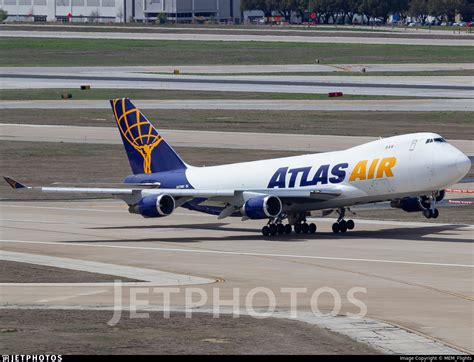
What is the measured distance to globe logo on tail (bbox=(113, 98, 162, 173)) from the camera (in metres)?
62.2

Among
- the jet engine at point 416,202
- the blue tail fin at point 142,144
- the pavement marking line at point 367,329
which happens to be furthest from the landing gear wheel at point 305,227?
the pavement marking line at point 367,329

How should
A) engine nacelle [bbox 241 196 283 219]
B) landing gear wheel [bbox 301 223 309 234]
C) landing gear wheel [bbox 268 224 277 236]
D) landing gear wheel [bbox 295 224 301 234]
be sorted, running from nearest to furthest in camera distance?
1. engine nacelle [bbox 241 196 283 219]
2. landing gear wheel [bbox 268 224 277 236]
3. landing gear wheel [bbox 301 223 309 234]
4. landing gear wheel [bbox 295 224 301 234]

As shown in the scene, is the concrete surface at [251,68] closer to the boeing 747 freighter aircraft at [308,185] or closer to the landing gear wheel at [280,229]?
the boeing 747 freighter aircraft at [308,185]

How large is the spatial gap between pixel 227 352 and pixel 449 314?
9109 mm

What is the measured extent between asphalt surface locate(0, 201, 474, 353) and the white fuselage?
2294mm

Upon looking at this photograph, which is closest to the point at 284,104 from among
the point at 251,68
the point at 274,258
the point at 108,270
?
the point at 251,68

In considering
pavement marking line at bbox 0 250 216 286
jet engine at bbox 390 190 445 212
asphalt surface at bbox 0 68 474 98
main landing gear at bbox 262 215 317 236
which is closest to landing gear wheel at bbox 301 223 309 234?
main landing gear at bbox 262 215 317 236

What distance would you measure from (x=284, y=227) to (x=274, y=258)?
840 cm

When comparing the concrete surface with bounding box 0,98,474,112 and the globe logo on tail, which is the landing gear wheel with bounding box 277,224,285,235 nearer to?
the globe logo on tail

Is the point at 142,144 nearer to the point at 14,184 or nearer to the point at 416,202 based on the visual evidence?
the point at 14,184

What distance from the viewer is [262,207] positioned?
184 feet

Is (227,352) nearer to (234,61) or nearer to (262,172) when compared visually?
(262,172)

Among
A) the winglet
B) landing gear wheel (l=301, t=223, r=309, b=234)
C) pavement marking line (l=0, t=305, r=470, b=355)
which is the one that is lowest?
landing gear wheel (l=301, t=223, r=309, b=234)

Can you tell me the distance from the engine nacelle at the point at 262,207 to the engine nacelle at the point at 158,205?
3.55m
